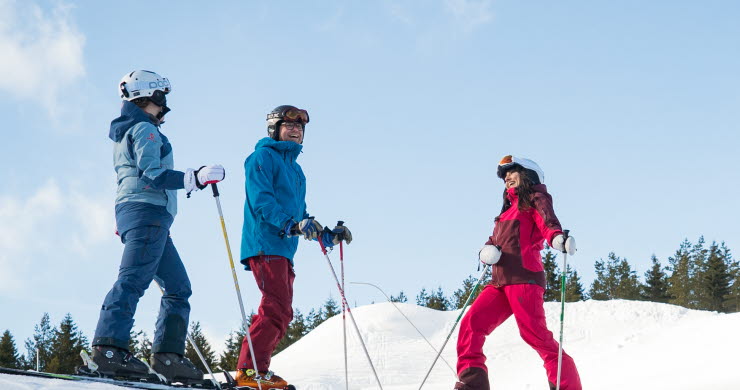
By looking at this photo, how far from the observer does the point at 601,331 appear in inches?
688

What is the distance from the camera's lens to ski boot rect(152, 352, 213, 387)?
6.07 meters

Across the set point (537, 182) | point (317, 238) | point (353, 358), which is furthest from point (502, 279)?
point (353, 358)

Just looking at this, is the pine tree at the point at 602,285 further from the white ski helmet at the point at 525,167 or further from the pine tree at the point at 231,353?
the white ski helmet at the point at 525,167

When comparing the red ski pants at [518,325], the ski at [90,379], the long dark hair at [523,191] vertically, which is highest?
the long dark hair at [523,191]

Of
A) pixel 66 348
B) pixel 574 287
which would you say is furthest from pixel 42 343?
pixel 574 287

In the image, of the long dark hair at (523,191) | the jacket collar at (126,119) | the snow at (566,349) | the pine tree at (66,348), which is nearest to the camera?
the jacket collar at (126,119)

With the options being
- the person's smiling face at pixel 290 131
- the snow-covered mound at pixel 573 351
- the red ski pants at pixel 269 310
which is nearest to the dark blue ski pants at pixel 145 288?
the red ski pants at pixel 269 310

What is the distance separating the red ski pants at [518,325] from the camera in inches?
240

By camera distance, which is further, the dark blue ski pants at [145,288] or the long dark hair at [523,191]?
the long dark hair at [523,191]

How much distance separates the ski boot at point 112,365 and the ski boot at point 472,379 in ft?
8.68

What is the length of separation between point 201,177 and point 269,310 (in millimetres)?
1332

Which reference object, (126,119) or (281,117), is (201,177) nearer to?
(126,119)

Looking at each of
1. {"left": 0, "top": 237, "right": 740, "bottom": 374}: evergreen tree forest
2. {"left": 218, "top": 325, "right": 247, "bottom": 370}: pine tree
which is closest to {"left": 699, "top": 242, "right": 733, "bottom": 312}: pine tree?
{"left": 0, "top": 237, "right": 740, "bottom": 374}: evergreen tree forest

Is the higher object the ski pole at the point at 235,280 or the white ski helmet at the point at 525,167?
the white ski helmet at the point at 525,167
